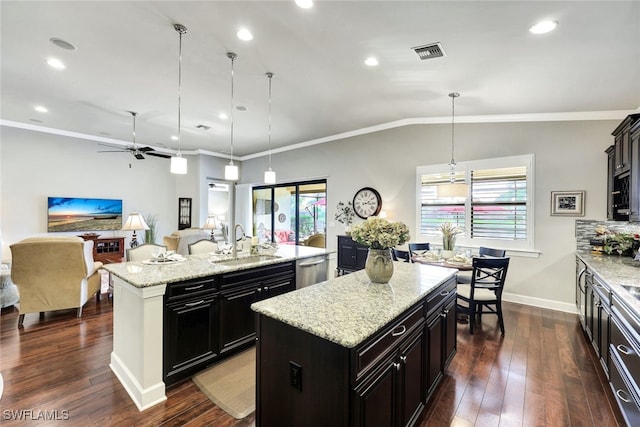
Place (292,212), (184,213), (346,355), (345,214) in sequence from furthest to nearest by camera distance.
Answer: (184,213) < (292,212) < (345,214) < (346,355)

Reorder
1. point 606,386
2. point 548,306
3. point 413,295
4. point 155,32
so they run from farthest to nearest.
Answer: point 548,306, point 155,32, point 606,386, point 413,295

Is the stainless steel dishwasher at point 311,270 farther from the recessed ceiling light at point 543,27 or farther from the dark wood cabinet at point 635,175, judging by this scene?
the dark wood cabinet at point 635,175

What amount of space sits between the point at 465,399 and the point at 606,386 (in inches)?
50.7

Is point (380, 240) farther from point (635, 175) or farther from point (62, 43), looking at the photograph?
point (62, 43)

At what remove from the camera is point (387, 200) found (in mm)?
5906

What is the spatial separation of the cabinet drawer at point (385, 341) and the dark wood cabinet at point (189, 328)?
1.71 meters

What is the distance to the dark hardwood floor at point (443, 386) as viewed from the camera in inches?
81.2

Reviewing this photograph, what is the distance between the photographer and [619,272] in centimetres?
261

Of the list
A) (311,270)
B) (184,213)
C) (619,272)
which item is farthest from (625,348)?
(184,213)

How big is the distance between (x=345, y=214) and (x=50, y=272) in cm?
505

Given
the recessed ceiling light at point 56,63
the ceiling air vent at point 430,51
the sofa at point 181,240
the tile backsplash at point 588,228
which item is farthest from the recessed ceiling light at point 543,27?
the sofa at point 181,240

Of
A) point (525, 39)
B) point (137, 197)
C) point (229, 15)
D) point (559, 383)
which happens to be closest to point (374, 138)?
point (525, 39)

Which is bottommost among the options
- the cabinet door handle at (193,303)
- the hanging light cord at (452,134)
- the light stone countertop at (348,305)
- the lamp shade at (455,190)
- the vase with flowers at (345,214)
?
the cabinet door handle at (193,303)

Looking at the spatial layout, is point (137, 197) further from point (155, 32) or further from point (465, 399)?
point (465, 399)
